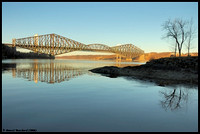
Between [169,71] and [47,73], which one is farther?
[47,73]

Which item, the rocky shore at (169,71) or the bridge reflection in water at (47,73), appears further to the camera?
the rocky shore at (169,71)

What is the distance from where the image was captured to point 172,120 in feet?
13.2

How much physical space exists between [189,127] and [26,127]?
4.08 meters

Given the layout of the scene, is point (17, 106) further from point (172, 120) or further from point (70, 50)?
point (70, 50)

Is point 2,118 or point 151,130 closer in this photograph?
point 151,130

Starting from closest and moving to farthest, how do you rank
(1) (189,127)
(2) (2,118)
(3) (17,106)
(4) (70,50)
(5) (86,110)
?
(1) (189,127), (2) (2,118), (5) (86,110), (3) (17,106), (4) (70,50)

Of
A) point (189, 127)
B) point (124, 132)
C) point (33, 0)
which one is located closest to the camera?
point (124, 132)

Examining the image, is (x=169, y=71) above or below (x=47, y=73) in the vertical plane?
above

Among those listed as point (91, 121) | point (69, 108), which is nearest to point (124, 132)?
point (91, 121)

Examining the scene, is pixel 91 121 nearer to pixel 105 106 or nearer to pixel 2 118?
pixel 105 106

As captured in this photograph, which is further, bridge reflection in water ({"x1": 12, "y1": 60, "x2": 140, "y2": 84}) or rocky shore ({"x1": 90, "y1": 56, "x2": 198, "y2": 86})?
rocky shore ({"x1": 90, "y1": 56, "x2": 198, "y2": 86})

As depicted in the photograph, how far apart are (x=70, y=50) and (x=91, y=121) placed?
371 feet

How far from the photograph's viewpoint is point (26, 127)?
3.46 m

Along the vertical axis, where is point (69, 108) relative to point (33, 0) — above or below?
below
